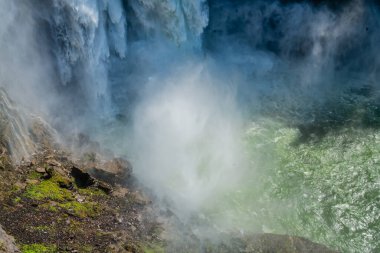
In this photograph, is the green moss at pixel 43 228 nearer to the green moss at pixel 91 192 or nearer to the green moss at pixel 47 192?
the green moss at pixel 47 192

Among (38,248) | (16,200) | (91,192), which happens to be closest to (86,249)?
(38,248)

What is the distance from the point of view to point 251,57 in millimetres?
36906

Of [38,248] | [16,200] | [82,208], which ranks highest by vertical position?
[82,208]

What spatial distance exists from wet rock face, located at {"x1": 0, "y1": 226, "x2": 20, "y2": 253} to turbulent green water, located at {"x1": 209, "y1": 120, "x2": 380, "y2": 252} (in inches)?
397

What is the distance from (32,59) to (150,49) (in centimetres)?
1089

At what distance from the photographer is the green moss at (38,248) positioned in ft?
49.1

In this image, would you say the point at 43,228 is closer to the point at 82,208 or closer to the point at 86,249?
the point at 86,249

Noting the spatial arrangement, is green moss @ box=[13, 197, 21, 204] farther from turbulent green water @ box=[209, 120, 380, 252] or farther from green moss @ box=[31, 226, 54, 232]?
turbulent green water @ box=[209, 120, 380, 252]

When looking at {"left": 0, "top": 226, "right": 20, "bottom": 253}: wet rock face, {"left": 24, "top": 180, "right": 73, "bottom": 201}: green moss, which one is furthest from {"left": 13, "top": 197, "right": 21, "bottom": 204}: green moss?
{"left": 0, "top": 226, "right": 20, "bottom": 253}: wet rock face

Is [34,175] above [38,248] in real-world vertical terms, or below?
above

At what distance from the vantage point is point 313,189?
941 inches

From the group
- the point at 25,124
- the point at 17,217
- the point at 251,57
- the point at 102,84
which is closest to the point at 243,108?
the point at 251,57

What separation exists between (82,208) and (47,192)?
166 cm

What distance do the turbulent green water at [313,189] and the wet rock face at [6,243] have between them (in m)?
10.1
